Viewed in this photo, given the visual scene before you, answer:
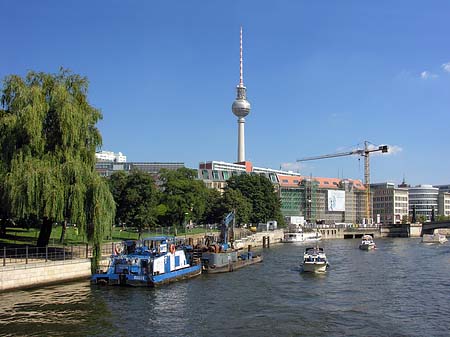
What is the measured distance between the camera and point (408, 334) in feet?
110

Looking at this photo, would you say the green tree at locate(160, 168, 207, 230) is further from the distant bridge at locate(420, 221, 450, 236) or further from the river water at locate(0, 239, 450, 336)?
the distant bridge at locate(420, 221, 450, 236)

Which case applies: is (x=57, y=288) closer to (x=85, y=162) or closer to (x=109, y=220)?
(x=109, y=220)

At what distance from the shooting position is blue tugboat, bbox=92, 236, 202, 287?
48.8m

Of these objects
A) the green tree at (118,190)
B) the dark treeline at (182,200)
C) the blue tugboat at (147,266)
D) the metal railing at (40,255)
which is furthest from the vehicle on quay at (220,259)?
the green tree at (118,190)

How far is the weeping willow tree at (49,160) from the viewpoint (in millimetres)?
47344

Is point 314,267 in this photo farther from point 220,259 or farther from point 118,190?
point 118,190

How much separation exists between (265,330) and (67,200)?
24.4m

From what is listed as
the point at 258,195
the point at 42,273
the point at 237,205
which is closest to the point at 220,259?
the point at 42,273

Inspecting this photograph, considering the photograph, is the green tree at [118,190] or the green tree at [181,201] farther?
the green tree at [181,201]

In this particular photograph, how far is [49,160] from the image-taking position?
163 ft

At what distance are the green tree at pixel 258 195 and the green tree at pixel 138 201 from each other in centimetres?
6485

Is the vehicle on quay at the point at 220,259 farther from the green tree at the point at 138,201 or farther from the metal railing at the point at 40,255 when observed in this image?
the green tree at the point at 138,201

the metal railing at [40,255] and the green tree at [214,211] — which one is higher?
the green tree at [214,211]

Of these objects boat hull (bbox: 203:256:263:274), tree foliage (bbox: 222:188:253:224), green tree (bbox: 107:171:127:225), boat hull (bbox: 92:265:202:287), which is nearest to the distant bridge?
tree foliage (bbox: 222:188:253:224)
